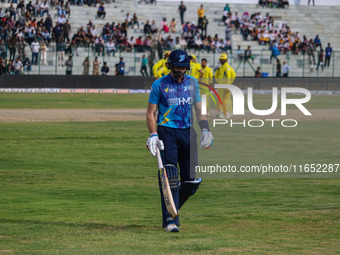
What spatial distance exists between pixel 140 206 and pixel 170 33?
45852 millimetres

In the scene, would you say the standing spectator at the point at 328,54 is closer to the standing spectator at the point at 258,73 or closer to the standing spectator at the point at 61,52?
the standing spectator at the point at 258,73

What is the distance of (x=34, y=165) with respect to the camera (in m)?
15.1

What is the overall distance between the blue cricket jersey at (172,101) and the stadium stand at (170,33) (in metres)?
36.7

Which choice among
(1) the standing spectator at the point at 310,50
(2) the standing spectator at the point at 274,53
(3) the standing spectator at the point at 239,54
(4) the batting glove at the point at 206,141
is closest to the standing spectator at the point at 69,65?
(3) the standing spectator at the point at 239,54

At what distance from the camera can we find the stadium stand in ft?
157

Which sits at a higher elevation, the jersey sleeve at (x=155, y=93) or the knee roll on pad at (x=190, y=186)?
the jersey sleeve at (x=155, y=93)

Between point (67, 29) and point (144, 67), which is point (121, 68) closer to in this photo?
point (144, 67)

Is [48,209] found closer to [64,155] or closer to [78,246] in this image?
[78,246]

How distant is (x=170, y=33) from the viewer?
5584 centimetres

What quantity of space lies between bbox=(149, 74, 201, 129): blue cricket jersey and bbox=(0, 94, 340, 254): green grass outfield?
121cm

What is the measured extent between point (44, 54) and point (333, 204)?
3802 cm

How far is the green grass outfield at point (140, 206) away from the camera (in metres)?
7.91

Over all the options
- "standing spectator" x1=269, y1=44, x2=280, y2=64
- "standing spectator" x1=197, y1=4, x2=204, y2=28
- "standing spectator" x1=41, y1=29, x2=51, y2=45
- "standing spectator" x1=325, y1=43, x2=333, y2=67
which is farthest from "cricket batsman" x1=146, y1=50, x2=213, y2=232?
"standing spectator" x1=325, y1=43, x2=333, y2=67

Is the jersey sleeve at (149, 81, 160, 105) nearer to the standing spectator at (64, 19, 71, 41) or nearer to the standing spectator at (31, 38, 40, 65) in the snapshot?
the standing spectator at (31, 38, 40, 65)
